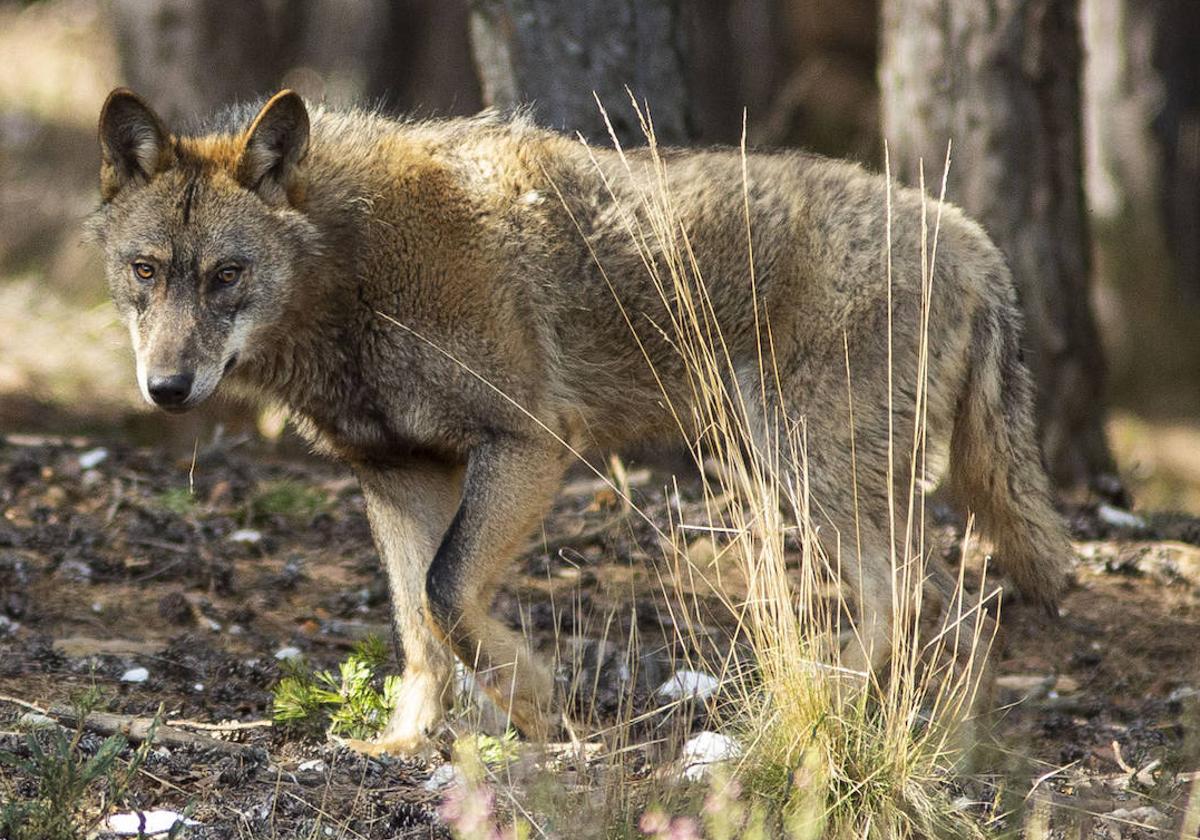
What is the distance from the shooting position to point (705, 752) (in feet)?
15.3

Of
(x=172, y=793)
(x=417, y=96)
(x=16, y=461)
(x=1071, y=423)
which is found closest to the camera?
(x=172, y=793)

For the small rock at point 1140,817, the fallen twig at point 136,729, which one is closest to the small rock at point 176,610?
the fallen twig at point 136,729

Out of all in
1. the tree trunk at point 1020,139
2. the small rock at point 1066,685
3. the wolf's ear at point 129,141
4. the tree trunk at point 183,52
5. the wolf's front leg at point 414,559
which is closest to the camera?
the wolf's ear at point 129,141

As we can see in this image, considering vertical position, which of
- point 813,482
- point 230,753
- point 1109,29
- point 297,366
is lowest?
point 230,753

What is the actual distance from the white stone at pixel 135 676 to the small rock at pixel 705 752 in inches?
83.3

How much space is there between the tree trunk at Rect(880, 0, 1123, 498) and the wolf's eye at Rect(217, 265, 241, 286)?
4.65 metres

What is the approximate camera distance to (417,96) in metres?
19.5

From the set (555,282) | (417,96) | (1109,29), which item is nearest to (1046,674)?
(555,282)

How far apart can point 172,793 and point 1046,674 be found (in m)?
3.74

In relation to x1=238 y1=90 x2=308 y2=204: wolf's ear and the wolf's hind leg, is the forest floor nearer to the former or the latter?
the wolf's hind leg

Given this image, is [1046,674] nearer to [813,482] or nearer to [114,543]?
[813,482]

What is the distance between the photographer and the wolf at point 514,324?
17.3 ft

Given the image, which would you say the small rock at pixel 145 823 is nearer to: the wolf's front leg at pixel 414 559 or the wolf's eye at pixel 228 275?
the wolf's front leg at pixel 414 559

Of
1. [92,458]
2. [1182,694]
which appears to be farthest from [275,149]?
[1182,694]
